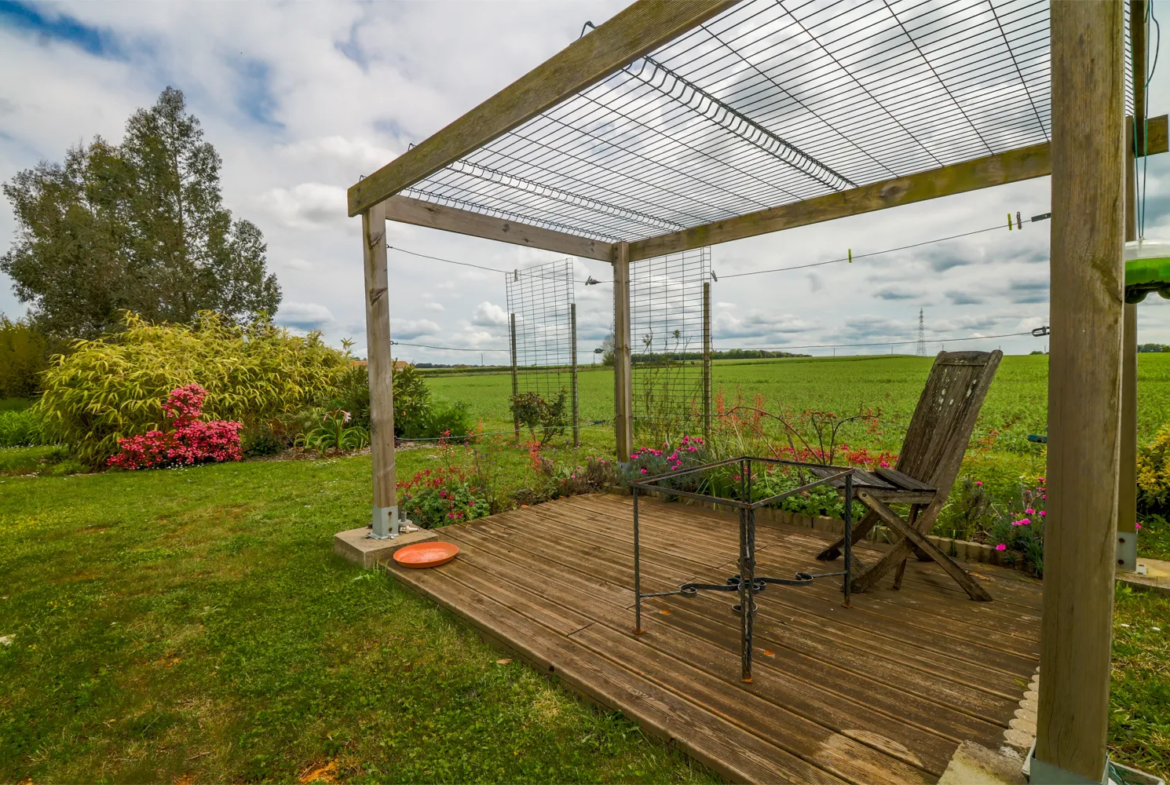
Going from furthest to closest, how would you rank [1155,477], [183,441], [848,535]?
[183,441] < [1155,477] < [848,535]

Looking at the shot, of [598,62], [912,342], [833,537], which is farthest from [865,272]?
[598,62]

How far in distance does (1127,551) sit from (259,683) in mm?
4157

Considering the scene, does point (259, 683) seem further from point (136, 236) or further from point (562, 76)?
point (136, 236)

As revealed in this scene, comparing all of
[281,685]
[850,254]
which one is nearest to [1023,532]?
[850,254]

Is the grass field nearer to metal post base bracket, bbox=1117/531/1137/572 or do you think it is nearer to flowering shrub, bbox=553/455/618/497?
metal post base bracket, bbox=1117/531/1137/572

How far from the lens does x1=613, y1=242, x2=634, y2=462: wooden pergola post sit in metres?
4.97

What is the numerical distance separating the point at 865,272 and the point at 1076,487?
4.47m

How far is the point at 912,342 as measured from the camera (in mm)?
5207

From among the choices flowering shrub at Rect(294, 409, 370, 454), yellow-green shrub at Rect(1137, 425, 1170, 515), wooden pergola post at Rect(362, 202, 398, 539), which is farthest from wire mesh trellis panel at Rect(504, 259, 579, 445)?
yellow-green shrub at Rect(1137, 425, 1170, 515)

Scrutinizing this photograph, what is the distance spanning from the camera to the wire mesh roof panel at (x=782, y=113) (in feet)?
6.23

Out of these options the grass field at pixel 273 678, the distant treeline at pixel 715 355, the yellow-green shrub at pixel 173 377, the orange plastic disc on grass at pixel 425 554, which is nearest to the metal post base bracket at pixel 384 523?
the orange plastic disc on grass at pixel 425 554

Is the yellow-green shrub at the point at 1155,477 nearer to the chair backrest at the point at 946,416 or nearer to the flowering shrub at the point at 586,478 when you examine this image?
the chair backrest at the point at 946,416

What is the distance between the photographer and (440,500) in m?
4.10

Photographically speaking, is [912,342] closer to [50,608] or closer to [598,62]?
[598,62]
